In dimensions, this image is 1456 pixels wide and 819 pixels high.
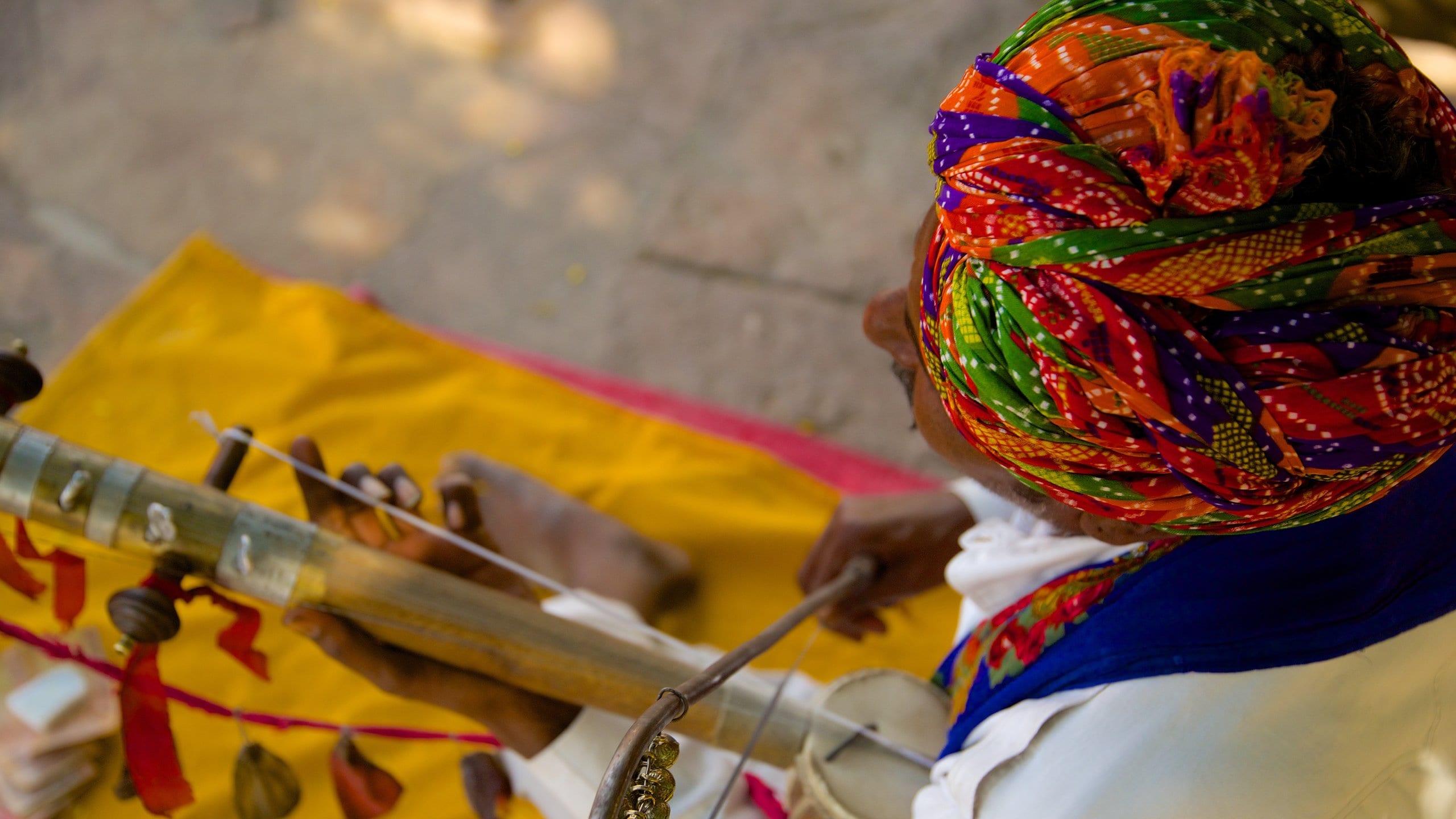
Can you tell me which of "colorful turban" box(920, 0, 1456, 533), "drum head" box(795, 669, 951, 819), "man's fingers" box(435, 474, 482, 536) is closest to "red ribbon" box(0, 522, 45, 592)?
"man's fingers" box(435, 474, 482, 536)

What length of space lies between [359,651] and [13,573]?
0.38 m

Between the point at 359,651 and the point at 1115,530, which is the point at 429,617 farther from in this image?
the point at 1115,530

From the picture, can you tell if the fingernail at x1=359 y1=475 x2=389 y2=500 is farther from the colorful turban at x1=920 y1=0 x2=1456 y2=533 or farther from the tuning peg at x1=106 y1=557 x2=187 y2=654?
the colorful turban at x1=920 y1=0 x2=1456 y2=533

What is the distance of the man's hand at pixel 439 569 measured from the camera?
134cm

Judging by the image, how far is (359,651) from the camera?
128 cm

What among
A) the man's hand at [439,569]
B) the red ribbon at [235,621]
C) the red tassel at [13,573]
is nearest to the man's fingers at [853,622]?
the man's hand at [439,569]

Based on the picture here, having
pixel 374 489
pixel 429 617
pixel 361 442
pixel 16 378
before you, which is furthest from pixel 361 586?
pixel 361 442

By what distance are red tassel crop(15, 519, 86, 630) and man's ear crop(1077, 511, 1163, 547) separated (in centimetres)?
110

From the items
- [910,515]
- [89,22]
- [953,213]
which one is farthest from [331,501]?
[89,22]

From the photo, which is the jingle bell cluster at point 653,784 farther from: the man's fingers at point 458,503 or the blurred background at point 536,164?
the blurred background at point 536,164

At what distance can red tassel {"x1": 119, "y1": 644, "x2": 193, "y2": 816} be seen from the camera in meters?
1.19

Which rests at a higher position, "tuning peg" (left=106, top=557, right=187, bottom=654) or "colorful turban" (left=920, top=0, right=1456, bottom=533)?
"colorful turban" (left=920, top=0, right=1456, bottom=533)

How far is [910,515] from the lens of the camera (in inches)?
66.6

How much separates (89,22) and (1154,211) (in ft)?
11.9
